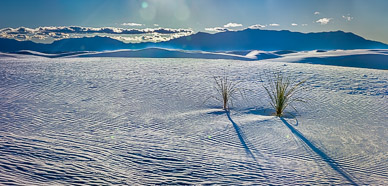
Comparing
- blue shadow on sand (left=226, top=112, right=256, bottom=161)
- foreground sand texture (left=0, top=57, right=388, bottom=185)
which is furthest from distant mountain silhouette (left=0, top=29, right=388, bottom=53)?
blue shadow on sand (left=226, top=112, right=256, bottom=161)

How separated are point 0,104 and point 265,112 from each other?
16.2 feet

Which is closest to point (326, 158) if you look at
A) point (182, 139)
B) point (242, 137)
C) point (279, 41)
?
point (242, 137)

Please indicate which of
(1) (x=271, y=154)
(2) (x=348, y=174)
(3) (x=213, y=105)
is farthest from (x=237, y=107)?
(2) (x=348, y=174)

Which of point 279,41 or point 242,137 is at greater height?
point 279,41

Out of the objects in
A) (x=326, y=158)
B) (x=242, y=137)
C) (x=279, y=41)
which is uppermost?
(x=279, y=41)

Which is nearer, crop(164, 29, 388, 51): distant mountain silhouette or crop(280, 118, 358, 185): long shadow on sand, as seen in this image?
crop(280, 118, 358, 185): long shadow on sand

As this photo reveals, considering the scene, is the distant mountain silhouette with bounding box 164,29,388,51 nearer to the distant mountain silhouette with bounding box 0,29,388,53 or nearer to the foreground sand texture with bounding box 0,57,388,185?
the distant mountain silhouette with bounding box 0,29,388,53

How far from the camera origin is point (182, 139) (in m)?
3.44

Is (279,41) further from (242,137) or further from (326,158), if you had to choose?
(326,158)

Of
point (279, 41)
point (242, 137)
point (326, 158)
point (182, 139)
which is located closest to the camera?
point (326, 158)

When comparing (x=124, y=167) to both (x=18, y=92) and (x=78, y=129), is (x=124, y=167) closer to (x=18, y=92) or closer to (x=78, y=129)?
(x=78, y=129)

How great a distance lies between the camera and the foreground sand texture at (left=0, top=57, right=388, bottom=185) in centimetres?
253

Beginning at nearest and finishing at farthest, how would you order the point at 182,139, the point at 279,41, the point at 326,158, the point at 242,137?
1. the point at 326,158
2. the point at 182,139
3. the point at 242,137
4. the point at 279,41

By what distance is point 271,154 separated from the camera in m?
3.05
